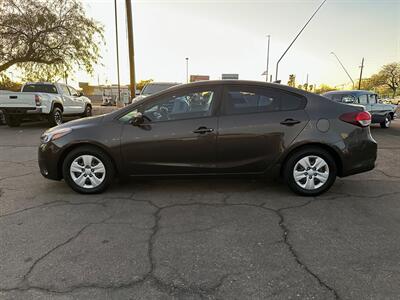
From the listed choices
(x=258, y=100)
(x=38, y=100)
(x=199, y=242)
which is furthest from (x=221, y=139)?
(x=38, y=100)

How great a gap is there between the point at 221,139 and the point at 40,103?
10.00 metres

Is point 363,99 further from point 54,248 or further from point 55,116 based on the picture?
point 54,248

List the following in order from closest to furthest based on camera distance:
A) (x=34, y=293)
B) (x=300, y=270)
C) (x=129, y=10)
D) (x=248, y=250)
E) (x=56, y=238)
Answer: (x=34, y=293) < (x=300, y=270) < (x=248, y=250) < (x=56, y=238) < (x=129, y=10)

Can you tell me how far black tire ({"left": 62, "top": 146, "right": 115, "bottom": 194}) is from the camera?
169 inches

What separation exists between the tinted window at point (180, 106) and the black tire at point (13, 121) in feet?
35.4

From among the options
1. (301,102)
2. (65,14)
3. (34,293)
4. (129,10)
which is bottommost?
(34,293)

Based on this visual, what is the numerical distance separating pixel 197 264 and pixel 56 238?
1.49 meters

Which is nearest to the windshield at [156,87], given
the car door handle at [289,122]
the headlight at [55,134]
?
the headlight at [55,134]

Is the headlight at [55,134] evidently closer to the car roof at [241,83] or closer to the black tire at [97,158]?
the black tire at [97,158]

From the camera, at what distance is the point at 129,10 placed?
42.5 ft

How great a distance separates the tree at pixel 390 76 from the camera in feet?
236

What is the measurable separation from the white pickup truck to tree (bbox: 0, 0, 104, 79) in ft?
16.9

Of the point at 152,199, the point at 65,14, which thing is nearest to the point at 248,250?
the point at 152,199

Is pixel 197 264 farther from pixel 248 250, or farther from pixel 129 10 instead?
pixel 129 10
